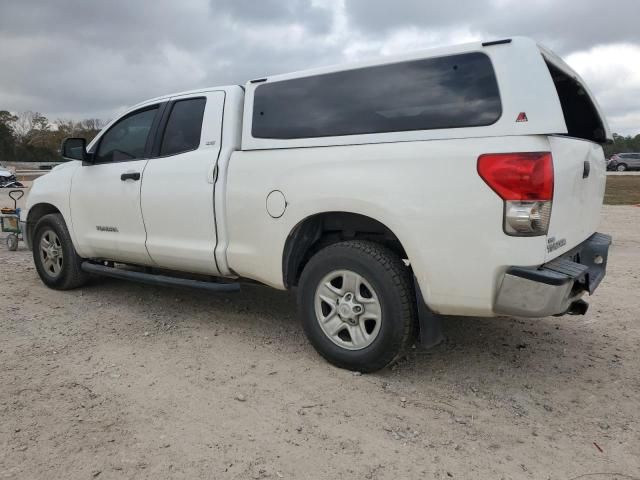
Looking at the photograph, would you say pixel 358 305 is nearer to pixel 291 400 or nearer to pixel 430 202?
pixel 291 400

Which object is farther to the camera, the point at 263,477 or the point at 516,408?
the point at 516,408

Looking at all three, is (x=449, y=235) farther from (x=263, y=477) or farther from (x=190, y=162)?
(x=190, y=162)

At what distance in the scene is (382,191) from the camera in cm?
317

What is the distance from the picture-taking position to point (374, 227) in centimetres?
359

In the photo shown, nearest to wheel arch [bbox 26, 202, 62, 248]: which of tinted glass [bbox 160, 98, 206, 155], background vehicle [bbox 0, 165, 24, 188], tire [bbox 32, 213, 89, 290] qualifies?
tire [bbox 32, 213, 89, 290]

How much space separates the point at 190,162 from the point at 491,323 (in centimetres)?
288

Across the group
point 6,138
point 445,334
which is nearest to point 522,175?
point 445,334

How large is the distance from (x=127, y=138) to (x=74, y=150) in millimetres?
600

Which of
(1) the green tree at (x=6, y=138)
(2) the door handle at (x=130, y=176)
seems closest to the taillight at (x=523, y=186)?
(2) the door handle at (x=130, y=176)

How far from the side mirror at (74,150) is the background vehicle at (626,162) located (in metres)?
44.6

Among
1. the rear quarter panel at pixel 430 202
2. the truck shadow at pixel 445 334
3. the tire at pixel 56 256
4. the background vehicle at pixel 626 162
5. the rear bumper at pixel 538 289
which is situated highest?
the background vehicle at pixel 626 162

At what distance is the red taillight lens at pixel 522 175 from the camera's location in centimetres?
275

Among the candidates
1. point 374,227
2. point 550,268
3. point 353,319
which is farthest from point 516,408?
point 374,227

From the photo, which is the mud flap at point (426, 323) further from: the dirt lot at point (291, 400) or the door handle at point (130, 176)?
the door handle at point (130, 176)
